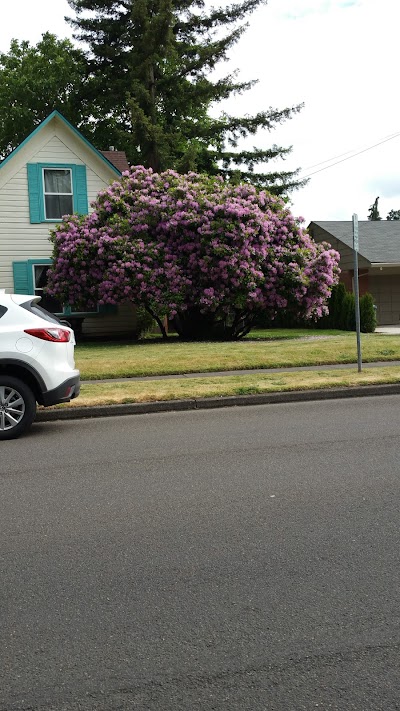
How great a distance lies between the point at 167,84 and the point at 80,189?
1264 centimetres

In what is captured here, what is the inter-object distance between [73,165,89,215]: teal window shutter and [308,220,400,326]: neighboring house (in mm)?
10982

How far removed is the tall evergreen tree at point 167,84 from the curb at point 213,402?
2208 centimetres

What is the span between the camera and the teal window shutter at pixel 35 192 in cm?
2283

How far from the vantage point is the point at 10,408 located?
819 cm

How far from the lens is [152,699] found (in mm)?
2771

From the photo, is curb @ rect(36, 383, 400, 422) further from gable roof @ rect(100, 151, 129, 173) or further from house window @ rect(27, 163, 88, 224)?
gable roof @ rect(100, 151, 129, 173)

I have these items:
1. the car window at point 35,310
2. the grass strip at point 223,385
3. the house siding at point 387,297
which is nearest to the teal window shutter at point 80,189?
the house siding at point 387,297

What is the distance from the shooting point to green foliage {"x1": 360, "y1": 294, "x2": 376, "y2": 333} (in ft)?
78.1

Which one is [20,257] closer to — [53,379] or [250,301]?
[250,301]

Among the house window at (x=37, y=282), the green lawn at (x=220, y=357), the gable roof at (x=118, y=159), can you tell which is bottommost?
the green lawn at (x=220, y=357)

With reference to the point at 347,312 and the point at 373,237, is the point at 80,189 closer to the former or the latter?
the point at 347,312

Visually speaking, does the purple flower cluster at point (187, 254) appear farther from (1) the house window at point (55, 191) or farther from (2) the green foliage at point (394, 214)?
(2) the green foliage at point (394, 214)

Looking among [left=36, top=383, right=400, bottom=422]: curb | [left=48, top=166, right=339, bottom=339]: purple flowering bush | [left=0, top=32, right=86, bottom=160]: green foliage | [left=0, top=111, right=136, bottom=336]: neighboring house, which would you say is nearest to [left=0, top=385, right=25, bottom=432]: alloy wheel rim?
[left=36, top=383, right=400, bottom=422]: curb

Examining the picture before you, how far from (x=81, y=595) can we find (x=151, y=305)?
54.3ft
